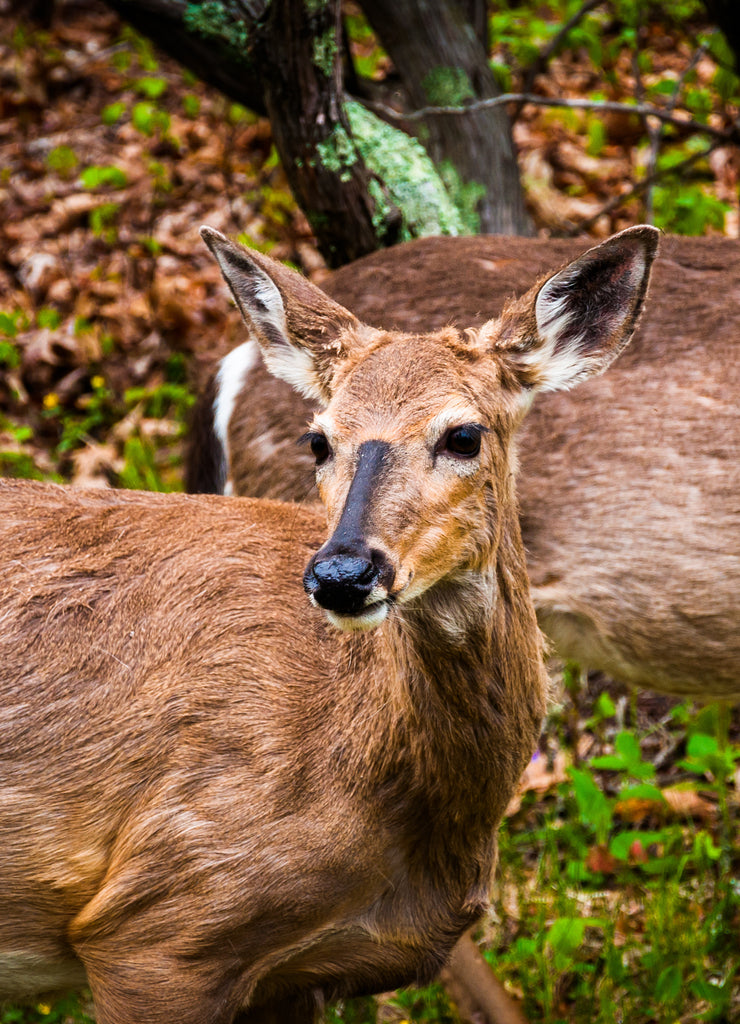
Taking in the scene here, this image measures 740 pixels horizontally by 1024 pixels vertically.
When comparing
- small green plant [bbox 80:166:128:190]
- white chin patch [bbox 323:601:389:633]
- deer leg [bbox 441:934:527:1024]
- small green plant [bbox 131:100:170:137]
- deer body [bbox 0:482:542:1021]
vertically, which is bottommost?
deer leg [bbox 441:934:527:1024]

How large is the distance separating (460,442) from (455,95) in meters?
3.46

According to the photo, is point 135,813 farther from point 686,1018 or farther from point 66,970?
point 686,1018

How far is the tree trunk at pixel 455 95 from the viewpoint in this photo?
589 cm

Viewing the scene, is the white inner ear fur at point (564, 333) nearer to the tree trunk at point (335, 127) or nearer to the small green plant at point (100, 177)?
the tree trunk at point (335, 127)

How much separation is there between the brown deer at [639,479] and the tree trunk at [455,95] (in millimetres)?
1441

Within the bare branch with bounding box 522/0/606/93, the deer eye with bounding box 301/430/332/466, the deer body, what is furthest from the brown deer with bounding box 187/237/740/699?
the bare branch with bounding box 522/0/606/93

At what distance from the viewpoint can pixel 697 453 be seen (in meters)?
4.29

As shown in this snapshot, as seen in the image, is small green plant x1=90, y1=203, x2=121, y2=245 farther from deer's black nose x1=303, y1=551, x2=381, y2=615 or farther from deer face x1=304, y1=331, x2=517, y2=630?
deer's black nose x1=303, y1=551, x2=381, y2=615

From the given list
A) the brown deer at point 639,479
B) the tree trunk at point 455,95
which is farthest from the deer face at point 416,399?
the tree trunk at point 455,95

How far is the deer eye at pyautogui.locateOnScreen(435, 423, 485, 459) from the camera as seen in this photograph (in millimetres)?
2955

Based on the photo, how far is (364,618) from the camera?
2643mm

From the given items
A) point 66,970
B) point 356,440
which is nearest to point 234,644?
point 356,440

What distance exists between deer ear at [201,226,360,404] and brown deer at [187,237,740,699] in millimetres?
966

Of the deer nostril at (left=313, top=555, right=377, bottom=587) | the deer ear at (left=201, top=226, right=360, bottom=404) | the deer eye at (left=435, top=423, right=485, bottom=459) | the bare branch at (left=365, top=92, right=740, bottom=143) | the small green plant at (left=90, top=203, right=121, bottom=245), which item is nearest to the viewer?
the deer nostril at (left=313, top=555, right=377, bottom=587)
